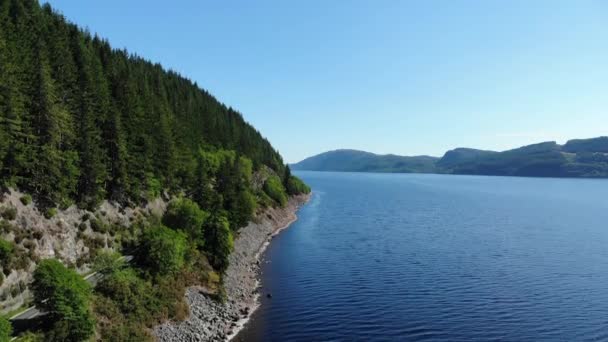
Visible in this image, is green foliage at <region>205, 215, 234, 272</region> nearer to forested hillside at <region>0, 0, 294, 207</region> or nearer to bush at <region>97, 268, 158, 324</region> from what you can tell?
forested hillside at <region>0, 0, 294, 207</region>

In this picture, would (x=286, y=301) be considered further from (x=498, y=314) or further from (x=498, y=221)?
(x=498, y=221)

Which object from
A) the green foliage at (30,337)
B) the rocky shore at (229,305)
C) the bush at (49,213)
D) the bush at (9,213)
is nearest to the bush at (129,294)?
the rocky shore at (229,305)

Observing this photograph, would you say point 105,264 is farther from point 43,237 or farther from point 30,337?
point 30,337

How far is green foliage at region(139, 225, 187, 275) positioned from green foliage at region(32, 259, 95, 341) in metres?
15.1

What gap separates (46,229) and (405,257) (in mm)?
64218

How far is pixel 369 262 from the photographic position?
77.0 m

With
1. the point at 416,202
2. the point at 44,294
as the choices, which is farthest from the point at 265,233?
the point at 416,202

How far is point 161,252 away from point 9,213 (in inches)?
679

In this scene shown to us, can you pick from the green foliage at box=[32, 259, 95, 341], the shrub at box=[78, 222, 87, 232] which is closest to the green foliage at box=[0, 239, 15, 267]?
the green foliage at box=[32, 259, 95, 341]

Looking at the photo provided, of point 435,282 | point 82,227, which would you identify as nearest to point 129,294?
point 82,227

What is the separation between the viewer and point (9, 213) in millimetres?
40562

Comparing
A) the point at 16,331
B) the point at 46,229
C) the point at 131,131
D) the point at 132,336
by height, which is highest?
the point at 131,131

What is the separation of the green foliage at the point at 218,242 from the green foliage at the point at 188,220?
4.37ft

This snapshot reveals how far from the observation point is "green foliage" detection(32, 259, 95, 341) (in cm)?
3294
